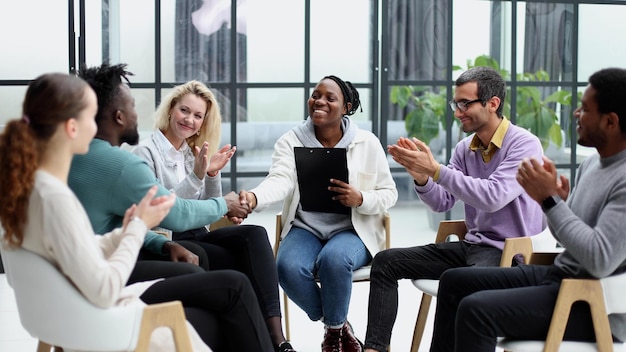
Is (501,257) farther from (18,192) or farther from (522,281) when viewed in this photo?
(18,192)

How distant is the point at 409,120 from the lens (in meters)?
6.24

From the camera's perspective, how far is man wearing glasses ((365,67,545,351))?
3.42 meters

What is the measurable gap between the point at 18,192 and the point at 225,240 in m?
1.56

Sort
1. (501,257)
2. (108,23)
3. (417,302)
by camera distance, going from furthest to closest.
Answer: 1. (108,23)
2. (417,302)
3. (501,257)

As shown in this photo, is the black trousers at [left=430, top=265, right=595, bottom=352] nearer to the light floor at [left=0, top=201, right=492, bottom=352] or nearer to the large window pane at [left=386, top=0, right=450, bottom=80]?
the light floor at [left=0, top=201, right=492, bottom=352]

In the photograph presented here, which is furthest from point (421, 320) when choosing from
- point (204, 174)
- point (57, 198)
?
point (57, 198)

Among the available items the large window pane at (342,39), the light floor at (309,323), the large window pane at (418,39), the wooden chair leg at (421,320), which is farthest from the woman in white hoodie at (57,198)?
the large window pane at (418,39)

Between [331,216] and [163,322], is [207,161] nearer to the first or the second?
[331,216]

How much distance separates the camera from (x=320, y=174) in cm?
387

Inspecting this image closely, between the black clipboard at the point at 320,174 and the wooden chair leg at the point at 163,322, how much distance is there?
157 centimetres

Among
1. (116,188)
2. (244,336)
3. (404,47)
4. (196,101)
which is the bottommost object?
(244,336)

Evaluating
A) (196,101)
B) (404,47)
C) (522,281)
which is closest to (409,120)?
(404,47)

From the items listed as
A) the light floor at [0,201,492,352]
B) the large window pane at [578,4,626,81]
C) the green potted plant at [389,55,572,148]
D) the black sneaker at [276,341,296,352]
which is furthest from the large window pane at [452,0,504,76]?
the black sneaker at [276,341,296,352]

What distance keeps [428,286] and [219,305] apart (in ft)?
3.60
